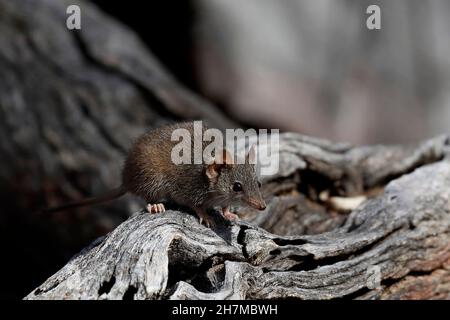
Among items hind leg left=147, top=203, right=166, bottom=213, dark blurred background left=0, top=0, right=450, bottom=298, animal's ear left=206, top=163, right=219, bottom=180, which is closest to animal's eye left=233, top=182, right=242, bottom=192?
animal's ear left=206, top=163, right=219, bottom=180

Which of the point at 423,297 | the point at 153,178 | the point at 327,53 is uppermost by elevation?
the point at 327,53

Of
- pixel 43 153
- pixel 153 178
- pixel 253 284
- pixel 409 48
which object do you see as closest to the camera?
pixel 253 284

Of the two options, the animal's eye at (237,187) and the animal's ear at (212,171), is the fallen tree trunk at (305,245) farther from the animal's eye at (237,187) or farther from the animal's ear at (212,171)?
the animal's ear at (212,171)

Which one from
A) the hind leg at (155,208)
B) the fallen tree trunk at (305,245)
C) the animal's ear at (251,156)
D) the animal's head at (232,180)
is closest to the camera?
the fallen tree trunk at (305,245)

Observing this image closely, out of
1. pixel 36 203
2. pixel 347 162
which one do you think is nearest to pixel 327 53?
pixel 347 162

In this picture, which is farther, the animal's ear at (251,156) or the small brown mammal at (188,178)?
the animal's ear at (251,156)

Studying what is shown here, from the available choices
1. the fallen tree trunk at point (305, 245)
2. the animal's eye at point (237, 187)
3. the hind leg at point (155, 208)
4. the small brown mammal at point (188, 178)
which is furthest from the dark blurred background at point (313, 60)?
the hind leg at point (155, 208)
